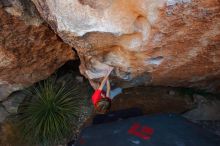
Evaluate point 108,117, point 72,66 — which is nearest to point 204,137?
point 108,117

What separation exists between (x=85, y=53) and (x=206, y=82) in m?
1.41

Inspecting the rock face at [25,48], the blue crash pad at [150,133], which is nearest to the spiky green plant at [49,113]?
the rock face at [25,48]

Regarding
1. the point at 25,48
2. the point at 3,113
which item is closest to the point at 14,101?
the point at 3,113

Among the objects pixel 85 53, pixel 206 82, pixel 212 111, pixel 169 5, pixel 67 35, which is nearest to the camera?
pixel 169 5

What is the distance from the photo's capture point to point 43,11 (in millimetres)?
2936

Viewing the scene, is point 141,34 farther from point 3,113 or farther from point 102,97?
point 3,113

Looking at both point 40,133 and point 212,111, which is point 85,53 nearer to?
point 40,133

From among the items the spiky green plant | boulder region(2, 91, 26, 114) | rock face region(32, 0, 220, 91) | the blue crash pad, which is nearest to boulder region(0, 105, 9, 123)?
boulder region(2, 91, 26, 114)

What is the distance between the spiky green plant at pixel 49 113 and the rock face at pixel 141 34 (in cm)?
69

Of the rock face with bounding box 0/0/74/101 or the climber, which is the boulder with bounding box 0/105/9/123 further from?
the climber

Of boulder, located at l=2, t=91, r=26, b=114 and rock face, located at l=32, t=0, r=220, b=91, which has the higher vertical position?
rock face, located at l=32, t=0, r=220, b=91

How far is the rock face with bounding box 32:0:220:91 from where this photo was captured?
103 inches

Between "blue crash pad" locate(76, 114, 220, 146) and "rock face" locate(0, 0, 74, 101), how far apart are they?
771 millimetres

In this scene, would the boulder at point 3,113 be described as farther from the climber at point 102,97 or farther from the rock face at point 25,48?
the climber at point 102,97
